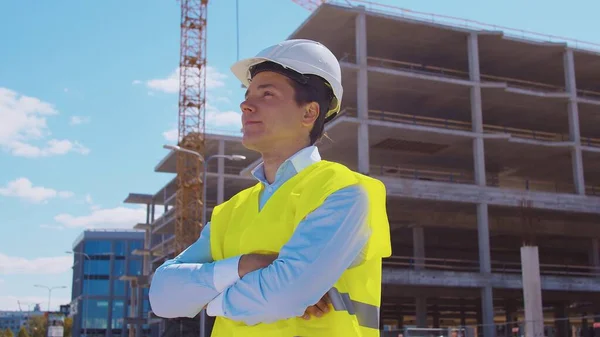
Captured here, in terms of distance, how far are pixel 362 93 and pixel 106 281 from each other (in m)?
87.0

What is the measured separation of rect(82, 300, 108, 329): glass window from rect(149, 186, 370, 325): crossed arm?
399 feet

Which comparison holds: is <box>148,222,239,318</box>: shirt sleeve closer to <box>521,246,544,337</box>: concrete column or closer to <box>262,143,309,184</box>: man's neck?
<box>262,143,309,184</box>: man's neck

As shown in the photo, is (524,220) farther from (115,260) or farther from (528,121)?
(115,260)

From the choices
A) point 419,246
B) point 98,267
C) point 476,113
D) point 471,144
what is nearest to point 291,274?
point 476,113

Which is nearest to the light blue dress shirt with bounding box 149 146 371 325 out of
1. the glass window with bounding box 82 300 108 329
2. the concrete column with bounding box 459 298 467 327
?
the concrete column with bounding box 459 298 467 327

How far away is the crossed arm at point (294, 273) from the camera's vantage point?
2.05 metres

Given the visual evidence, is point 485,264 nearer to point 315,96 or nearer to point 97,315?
point 315,96

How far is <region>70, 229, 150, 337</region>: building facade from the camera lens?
117438 mm

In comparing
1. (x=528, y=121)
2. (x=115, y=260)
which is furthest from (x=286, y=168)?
(x=115, y=260)

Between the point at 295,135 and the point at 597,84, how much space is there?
57211mm

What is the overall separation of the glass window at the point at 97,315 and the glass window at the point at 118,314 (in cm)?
127

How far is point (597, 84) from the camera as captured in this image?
54750 mm

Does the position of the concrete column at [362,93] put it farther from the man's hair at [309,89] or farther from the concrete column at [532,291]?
the man's hair at [309,89]

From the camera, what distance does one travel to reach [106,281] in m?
119
